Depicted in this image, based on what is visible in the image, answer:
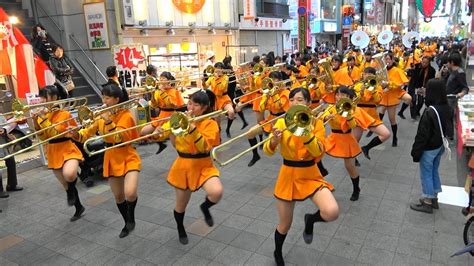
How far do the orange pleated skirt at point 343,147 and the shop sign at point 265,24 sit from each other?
528 inches

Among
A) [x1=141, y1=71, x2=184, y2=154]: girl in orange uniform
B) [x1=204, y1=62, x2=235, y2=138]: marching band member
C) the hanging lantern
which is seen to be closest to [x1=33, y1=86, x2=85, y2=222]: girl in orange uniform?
[x1=141, y1=71, x2=184, y2=154]: girl in orange uniform

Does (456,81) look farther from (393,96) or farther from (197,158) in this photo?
(197,158)

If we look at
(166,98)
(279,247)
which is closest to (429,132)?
(279,247)

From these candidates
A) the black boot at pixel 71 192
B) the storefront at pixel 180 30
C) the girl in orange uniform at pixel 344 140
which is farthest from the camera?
the storefront at pixel 180 30

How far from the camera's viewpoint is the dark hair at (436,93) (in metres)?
4.99

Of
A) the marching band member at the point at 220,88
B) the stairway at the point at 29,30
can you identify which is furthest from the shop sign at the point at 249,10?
the marching band member at the point at 220,88

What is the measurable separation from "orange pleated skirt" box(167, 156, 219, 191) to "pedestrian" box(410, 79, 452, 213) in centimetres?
284

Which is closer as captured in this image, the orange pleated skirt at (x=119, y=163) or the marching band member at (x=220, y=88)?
the orange pleated skirt at (x=119, y=163)

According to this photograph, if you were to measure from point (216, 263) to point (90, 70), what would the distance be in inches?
394

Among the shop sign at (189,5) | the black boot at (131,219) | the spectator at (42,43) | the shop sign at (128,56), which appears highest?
the shop sign at (189,5)

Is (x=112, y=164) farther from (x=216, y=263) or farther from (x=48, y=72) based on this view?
(x=48, y=72)

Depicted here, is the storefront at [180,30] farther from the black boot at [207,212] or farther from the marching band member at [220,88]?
the black boot at [207,212]

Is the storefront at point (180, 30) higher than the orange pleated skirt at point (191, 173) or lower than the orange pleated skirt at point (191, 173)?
higher

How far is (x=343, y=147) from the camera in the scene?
5.30m
